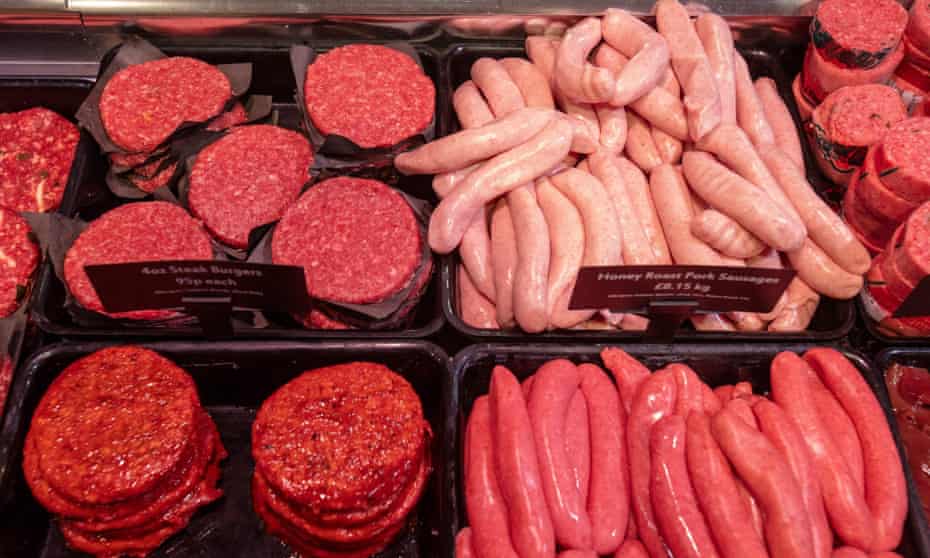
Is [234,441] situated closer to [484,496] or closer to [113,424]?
[113,424]

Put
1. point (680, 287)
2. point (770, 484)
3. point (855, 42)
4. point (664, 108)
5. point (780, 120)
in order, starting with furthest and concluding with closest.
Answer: point (780, 120) → point (855, 42) → point (664, 108) → point (680, 287) → point (770, 484)

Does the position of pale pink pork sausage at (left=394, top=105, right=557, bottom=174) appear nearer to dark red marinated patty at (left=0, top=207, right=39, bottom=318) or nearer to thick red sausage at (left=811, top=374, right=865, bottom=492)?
thick red sausage at (left=811, top=374, right=865, bottom=492)

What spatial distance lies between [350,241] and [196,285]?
582mm

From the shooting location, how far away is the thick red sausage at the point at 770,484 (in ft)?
6.47

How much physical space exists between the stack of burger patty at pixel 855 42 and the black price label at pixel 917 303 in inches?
41.0

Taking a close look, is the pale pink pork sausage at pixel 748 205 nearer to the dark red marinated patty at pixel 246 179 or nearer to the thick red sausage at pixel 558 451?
the thick red sausage at pixel 558 451

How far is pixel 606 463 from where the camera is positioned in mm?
2236

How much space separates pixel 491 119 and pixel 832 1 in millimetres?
1496

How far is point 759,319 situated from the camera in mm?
2744

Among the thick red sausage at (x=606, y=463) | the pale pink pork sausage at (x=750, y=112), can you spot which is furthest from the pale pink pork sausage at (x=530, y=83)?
the thick red sausage at (x=606, y=463)

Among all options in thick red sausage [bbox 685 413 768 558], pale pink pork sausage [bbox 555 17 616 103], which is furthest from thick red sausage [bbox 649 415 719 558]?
pale pink pork sausage [bbox 555 17 616 103]

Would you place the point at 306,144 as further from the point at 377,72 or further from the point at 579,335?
the point at 579,335

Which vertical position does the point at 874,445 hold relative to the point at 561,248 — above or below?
below

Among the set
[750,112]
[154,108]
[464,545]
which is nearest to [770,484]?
[464,545]
